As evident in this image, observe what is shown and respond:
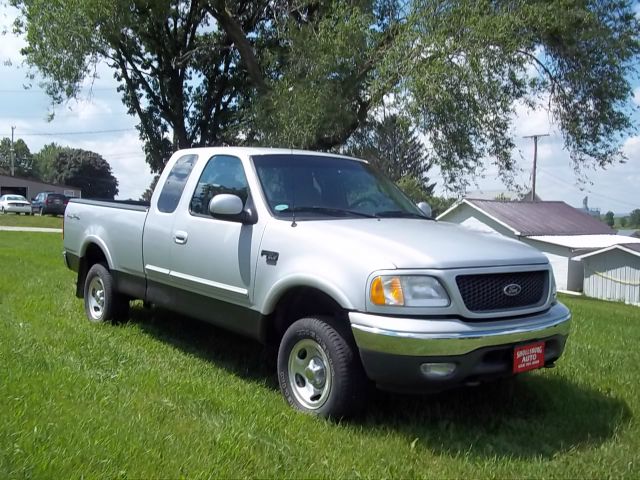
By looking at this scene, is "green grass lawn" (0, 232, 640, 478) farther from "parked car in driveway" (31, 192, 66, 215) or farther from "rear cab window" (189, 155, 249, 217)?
"parked car in driveway" (31, 192, 66, 215)

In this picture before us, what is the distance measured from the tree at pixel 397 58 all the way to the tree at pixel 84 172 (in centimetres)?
8072

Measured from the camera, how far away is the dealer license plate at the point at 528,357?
4.19 m

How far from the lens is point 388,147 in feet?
50.2

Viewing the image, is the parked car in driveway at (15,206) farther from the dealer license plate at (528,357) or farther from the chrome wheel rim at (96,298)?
the dealer license plate at (528,357)

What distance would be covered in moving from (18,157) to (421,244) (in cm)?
12826

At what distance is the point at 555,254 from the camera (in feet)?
133

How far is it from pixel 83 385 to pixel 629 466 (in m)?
3.46

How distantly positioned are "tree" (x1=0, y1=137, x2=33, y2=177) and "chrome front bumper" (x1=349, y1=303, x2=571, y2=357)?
11787cm

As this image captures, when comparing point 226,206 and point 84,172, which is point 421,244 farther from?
point 84,172

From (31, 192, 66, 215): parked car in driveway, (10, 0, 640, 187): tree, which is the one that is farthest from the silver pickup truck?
(31, 192, 66, 215): parked car in driveway

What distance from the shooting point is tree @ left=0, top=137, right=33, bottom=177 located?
114 meters

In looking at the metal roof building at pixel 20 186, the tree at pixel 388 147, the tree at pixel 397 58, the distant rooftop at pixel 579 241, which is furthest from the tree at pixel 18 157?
the tree at pixel 388 147

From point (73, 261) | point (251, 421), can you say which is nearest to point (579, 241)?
point (73, 261)

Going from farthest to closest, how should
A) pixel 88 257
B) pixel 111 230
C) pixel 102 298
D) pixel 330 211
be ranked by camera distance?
pixel 88 257 → pixel 102 298 → pixel 111 230 → pixel 330 211
